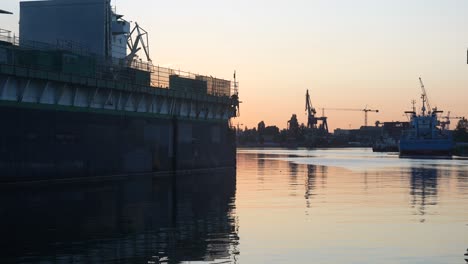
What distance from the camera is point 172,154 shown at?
7494 cm

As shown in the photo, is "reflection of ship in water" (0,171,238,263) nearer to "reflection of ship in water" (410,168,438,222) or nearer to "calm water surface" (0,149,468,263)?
"calm water surface" (0,149,468,263)

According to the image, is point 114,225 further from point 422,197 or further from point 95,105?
point 95,105

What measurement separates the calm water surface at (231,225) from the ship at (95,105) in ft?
20.7

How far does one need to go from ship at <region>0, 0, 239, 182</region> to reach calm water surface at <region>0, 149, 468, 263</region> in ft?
20.7

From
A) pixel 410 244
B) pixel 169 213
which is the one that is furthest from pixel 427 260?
pixel 169 213

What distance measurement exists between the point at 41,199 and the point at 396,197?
21.9m

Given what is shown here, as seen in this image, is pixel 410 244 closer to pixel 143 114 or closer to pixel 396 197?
pixel 396 197

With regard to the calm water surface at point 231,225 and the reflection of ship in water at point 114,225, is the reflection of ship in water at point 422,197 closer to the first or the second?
the calm water surface at point 231,225

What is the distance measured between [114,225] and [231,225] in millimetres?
4974

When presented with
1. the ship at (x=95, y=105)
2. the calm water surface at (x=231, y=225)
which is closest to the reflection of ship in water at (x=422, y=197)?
the calm water surface at (x=231, y=225)

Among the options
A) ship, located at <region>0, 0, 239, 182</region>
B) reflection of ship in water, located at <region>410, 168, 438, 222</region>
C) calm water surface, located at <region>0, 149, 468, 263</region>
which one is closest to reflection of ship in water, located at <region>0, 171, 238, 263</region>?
calm water surface, located at <region>0, 149, 468, 263</region>

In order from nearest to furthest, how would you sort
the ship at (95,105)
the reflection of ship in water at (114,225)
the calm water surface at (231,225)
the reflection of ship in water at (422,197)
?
the calm water surface at (231,225) < the reflection of ship in water at (114,225) < the reflection of ship in water at (422,197) < the ship at (95,105)

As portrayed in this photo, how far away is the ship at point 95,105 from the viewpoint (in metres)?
53.2

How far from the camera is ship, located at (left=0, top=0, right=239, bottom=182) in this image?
174ft
